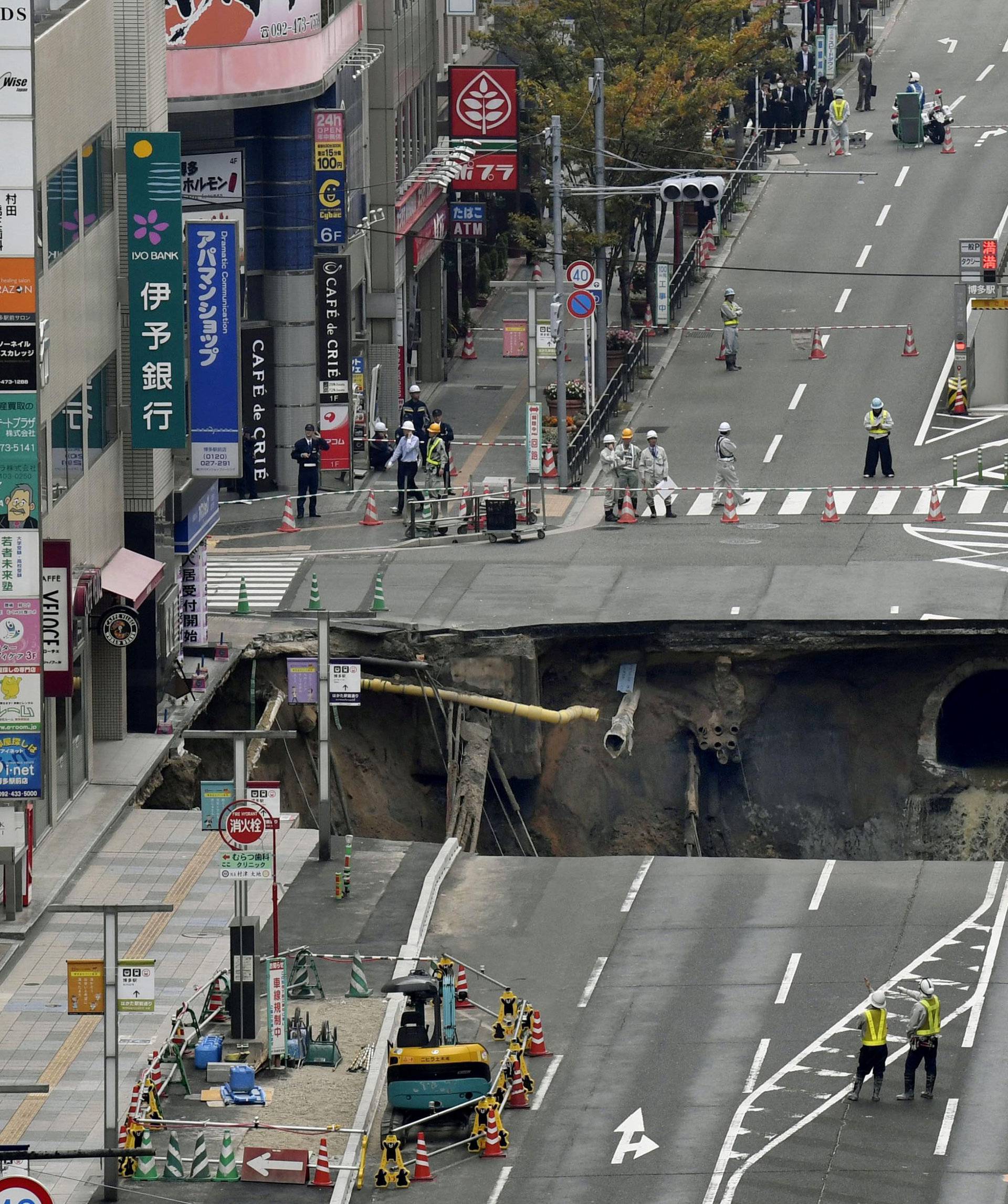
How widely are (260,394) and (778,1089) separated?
1157 inches

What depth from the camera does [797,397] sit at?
6588cm

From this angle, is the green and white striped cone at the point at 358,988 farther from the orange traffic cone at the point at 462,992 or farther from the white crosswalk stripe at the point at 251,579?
the white crosswalk stripe at the point at 251,579

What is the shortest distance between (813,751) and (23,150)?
21.7 metres

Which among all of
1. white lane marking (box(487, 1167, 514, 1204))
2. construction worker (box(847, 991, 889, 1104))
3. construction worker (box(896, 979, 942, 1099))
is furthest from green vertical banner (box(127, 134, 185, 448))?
construction worker (box(896, 979, 942, 1099))

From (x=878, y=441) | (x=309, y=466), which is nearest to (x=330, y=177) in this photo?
(x=309, y=466)

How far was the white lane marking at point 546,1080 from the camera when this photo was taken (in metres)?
32.4

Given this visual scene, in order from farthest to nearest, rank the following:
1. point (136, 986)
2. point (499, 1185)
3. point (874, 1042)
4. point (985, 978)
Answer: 1. point (985, 978)
2. point (874, 1042)
3. point (499, 1185)
4. point (136, 986)

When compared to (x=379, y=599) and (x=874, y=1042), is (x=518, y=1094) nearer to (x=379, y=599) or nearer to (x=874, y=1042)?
(x=874, y=1042)

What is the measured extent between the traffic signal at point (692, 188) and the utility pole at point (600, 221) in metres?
2.93

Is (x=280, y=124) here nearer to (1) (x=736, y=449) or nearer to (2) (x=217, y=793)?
(1) (x=736, y=449)

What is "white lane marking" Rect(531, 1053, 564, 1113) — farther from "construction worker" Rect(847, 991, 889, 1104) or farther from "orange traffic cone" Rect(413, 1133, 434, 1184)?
"construction worker" Rect(847, 991, 889, 1104)

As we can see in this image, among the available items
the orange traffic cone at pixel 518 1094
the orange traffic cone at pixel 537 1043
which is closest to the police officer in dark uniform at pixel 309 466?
the orange traffic cone at pixel 537 1043

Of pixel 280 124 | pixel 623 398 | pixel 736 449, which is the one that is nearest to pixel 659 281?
pixel 623 398

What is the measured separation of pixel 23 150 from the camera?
118 feet
